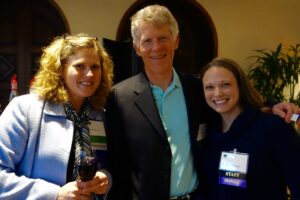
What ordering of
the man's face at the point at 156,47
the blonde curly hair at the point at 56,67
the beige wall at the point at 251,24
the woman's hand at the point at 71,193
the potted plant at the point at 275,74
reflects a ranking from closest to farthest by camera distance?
the woman's hand at the point at 71,193
the blonde curly hair at the point at 56,67
the man's face at the point at 156,47
the potted plant at the point at 275,74
the beige wall at the point at 251,24

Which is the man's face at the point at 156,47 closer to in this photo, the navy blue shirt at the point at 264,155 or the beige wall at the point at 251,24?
the navy blue shirt at the point at 264,155

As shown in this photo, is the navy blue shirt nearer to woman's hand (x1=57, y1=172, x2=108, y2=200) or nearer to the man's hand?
the man's hand

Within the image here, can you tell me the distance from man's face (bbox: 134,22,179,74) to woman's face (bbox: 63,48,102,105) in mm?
335

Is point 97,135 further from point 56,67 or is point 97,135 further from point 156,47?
point 156,47

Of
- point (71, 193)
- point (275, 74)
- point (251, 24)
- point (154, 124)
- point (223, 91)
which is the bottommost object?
point (71, 193)

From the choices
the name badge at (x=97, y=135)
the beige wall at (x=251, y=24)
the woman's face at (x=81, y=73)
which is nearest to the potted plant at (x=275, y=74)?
the beige wall at (x=251, y=24)

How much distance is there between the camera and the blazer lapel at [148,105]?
6.07ft

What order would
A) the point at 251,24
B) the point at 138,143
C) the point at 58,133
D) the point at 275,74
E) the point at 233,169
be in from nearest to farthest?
1. the point at 58,133
2. the point at 233,169
3. the point at 138,143
4. the point at 275,74
5. the point at 251,24

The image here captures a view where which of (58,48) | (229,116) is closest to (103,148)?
(58,48)

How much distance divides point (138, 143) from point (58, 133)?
1.36 ft

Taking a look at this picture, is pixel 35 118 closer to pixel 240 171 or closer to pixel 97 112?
pixel 97 112

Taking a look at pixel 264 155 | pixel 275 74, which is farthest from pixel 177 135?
pixel 275 74

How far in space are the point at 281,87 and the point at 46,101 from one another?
3594 millimetres

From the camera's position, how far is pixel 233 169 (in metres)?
1.74
